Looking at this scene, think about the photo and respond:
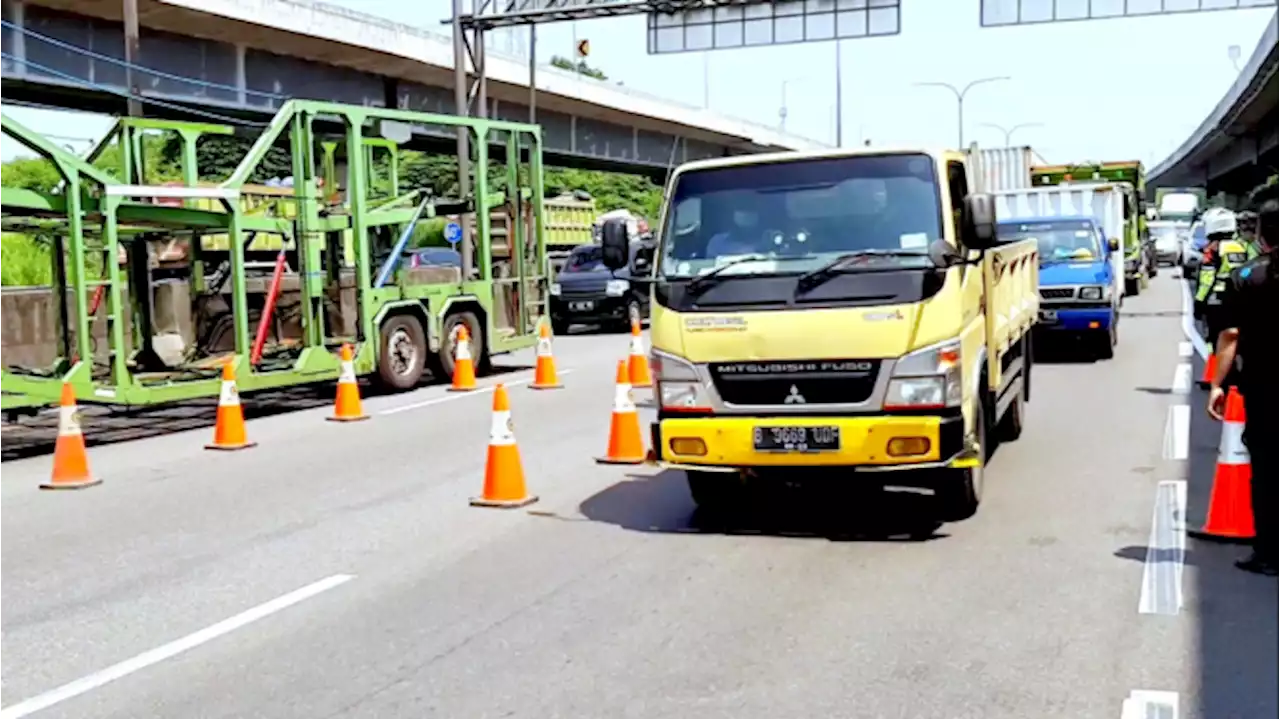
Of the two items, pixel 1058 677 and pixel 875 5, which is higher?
pixel 875 5

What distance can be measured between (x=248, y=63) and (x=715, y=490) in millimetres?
27225

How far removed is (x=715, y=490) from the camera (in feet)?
28.7

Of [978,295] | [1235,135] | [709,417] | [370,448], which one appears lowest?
[370,448]

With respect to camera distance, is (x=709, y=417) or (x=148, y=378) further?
(x=148, y=378)

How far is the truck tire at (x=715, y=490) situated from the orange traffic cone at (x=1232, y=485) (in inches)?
105

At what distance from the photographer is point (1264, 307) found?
22.4 feet

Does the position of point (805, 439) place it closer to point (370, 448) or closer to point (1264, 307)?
point (1264, 307)

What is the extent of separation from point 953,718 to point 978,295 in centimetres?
424

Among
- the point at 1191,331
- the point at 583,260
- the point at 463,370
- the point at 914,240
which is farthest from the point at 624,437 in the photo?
the point at 583,260

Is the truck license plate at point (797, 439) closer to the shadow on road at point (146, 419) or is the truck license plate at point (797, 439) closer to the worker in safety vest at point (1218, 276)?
the worker in safety vest at point (1218, 276)

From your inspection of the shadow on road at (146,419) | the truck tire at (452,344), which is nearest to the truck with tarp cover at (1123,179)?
the truck tire at (452,344)

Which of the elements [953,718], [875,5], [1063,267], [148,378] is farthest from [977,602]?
[875,5]

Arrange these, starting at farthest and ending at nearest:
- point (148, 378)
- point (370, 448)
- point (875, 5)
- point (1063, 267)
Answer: point (875, 5) → point (1063, 267) → point (148, 378) → point (370, 448)

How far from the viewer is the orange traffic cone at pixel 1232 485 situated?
771 cm
